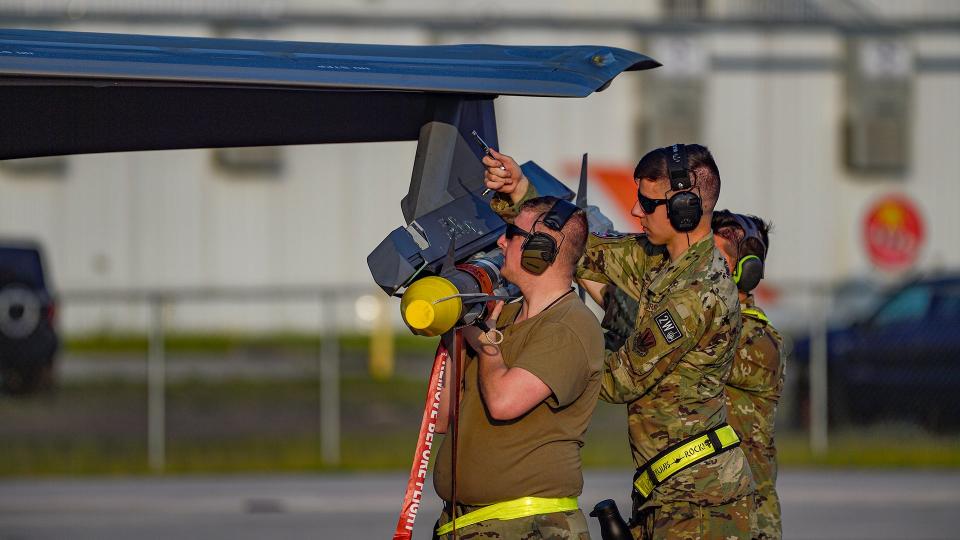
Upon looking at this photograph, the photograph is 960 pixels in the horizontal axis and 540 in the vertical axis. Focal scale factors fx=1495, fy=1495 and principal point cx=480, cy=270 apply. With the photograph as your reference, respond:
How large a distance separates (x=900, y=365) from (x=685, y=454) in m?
11.2

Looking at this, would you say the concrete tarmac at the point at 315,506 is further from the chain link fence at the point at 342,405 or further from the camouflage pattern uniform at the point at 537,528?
the camouflage pattern uniform at the point at 537,528

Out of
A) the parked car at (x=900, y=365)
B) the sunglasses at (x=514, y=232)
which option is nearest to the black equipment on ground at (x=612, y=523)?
the sunglasses at (x=514, y=232)

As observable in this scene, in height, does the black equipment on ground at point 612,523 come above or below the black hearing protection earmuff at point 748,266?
below

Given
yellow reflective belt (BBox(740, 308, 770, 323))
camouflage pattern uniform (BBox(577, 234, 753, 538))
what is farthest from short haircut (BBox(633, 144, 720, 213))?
yellow reflective belt (BBox(740, 308, 770, 323))

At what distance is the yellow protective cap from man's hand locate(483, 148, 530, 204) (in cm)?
73

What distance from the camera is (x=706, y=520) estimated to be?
5008 millimetres

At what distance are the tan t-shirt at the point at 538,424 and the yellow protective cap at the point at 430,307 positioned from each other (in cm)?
61

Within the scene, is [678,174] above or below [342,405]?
above

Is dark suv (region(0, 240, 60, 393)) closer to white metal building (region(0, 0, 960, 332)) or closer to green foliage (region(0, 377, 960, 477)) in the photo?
green foliage (region(0, 377, 960, 477))

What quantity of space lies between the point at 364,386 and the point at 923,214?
14136 millimetres

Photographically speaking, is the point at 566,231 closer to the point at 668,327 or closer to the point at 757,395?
the point at 668,327

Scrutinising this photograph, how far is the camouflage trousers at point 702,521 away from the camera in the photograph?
4992 mm

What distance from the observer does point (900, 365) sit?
51.1 feet

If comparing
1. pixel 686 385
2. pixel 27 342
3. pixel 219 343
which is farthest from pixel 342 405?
pixel 686 385
